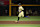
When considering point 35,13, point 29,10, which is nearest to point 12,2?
point 29,10

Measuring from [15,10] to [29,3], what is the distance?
2.55 m

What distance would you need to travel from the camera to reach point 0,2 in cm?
1574

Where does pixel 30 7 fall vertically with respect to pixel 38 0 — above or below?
below

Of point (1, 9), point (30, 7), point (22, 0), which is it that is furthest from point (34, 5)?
point (1, 9)

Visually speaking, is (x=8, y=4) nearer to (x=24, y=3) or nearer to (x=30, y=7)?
(x=24, y=3)

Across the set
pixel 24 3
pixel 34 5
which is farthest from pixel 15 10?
pixel 34 5

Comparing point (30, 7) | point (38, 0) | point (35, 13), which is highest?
point (38, 0)

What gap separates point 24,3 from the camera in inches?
625

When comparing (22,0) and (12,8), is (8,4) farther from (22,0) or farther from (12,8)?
(22,0)

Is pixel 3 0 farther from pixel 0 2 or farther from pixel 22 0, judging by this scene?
pixel 22 0

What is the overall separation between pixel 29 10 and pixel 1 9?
179 inches

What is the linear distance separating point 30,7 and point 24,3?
48.4 inches

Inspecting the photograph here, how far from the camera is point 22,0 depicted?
15.6 meters

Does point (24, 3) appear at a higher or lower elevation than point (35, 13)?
higher
